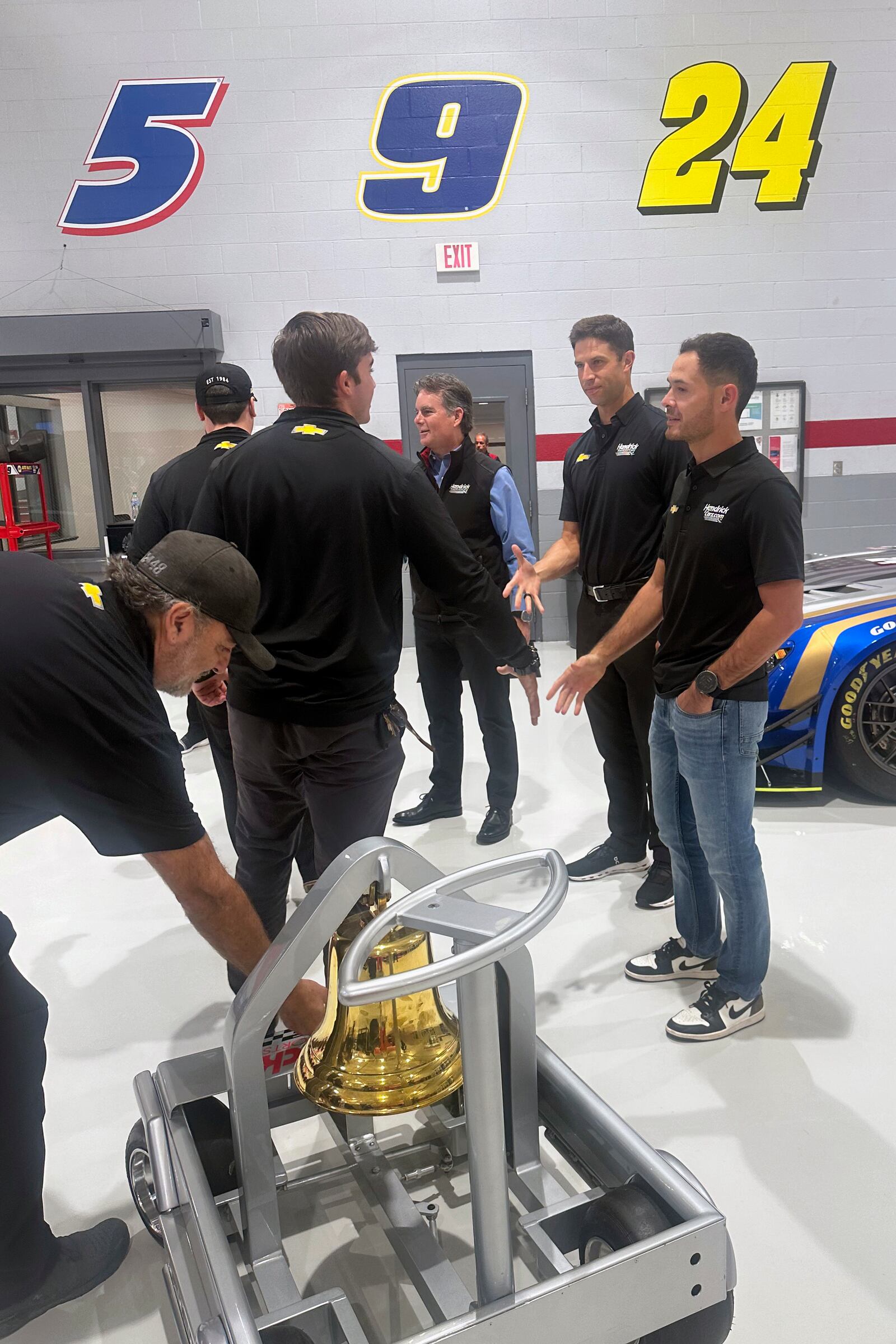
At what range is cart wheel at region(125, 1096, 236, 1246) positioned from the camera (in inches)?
70.6

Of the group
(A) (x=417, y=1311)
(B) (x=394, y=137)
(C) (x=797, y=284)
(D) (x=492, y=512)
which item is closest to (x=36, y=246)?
(B) (x=394, y=137)

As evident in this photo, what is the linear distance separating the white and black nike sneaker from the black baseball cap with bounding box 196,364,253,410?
222cm

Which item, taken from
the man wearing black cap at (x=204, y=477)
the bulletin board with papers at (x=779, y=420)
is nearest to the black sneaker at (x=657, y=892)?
the man wearing black cap at (x=204, y=477)

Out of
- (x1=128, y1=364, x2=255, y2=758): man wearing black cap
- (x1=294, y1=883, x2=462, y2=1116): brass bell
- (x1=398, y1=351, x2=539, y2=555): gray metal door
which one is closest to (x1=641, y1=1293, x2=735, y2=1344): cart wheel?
(x1=294, y1=883, x2=462, y2=1116): brass bell

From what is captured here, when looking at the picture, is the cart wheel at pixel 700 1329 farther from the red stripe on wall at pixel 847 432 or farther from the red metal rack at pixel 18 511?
the red stripe on wall at pixel 847 432

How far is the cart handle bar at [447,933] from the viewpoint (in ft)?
3.32

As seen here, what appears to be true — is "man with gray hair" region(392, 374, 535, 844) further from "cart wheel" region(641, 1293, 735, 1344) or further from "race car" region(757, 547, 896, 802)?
"cart wheel" region(641, 1293, 735, 1344)

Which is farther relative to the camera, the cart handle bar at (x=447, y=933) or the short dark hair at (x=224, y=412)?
the short dark hair at (x=224, y=412)

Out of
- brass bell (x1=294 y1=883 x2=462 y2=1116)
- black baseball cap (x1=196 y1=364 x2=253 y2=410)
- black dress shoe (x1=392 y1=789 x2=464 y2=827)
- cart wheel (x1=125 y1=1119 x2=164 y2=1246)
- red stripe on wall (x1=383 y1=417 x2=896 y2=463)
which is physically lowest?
black dress shoe (x1=392 y1=789 x2=464 y2=827)

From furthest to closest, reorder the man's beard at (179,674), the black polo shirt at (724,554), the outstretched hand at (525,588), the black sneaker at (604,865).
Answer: the black sneaker at (604,865)
the outstretched hand at (525,588)
the black polo shirt at (724,554)
the man's beard at (179,674)

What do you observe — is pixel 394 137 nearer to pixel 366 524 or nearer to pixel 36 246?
pixel 36 246

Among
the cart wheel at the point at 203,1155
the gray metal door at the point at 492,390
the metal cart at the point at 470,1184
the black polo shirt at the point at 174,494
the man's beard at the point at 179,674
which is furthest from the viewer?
the gray metal door at the point at 492,390

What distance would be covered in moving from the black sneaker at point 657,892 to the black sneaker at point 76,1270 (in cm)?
188

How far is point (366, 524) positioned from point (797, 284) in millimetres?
6878
